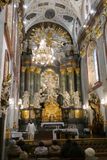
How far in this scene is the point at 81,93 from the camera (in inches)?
837

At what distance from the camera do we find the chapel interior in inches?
615

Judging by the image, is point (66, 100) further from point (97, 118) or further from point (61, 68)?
point (97, 118)

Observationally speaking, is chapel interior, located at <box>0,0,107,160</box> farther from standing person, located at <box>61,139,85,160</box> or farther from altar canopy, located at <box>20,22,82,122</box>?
standing person, located at <box>61,139,85,160</box>

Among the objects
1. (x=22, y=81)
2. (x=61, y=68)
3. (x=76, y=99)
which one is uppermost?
(x=61, y=68)

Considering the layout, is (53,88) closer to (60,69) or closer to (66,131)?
(60,69)

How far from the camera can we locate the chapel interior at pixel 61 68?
15.6 metres

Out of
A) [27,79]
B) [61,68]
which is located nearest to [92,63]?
[61,68]

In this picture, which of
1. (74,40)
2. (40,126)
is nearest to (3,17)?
(40,126)

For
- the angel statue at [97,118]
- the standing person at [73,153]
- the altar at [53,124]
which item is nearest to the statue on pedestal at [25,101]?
the altar at [53,124]

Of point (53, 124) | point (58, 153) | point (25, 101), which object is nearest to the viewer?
point (58, 153)

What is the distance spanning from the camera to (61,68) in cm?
2253

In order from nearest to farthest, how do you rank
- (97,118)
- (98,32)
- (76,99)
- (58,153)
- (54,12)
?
1. (58,153)
2. (97,118)
3. (98,32)
4. (76,99)
5. (54,12)

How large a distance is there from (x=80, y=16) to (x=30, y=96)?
9.19 meters

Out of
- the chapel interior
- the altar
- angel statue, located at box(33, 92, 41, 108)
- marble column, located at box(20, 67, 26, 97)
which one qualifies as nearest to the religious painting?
the chapel interior
